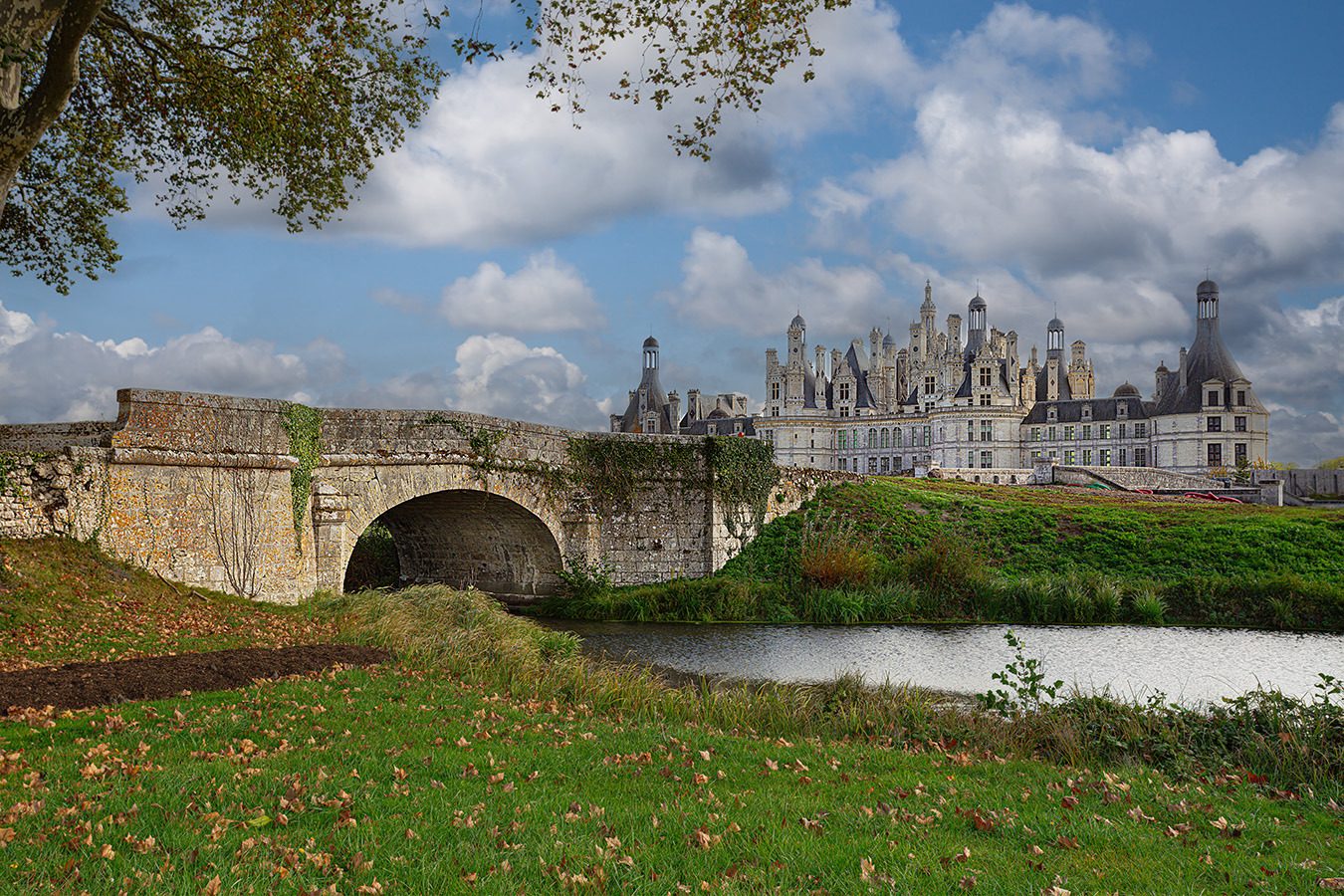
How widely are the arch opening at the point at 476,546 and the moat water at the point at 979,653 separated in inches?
68.1

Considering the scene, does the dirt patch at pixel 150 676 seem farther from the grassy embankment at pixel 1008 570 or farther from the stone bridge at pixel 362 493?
the grassy embankment at pixel 1008 570

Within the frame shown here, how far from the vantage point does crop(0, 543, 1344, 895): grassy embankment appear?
11.5 ft

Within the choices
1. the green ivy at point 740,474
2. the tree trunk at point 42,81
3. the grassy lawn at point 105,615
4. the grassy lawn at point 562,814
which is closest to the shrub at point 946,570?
the green ivy at point 740,474

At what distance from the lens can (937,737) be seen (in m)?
7.72

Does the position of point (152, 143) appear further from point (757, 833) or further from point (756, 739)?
point (757, 833)

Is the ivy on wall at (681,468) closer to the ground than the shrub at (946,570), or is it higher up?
higher up

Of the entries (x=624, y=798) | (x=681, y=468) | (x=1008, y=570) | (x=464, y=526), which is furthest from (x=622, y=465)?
(x=624, y=798)

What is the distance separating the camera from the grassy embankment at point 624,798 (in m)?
3.50

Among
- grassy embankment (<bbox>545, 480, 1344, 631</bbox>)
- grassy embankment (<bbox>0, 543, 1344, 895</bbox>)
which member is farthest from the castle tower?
grassy embankment (<bbox>0, 543, 1344, 895</bbox>)

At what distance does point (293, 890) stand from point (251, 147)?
466 inches

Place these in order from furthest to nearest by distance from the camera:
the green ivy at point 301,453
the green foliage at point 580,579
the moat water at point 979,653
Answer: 1. the green foliage at point 580,579
2. the green ivy at point 301,453
3. the moat water at point 979,653

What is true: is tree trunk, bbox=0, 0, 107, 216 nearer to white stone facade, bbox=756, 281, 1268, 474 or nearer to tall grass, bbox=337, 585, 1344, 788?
tall grass, bbox=337, 585, 1344, 788

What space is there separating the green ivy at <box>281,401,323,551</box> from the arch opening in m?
3.33

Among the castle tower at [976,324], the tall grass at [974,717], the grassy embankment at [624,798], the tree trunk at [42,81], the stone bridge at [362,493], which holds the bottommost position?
the tall grass at [974,717]
